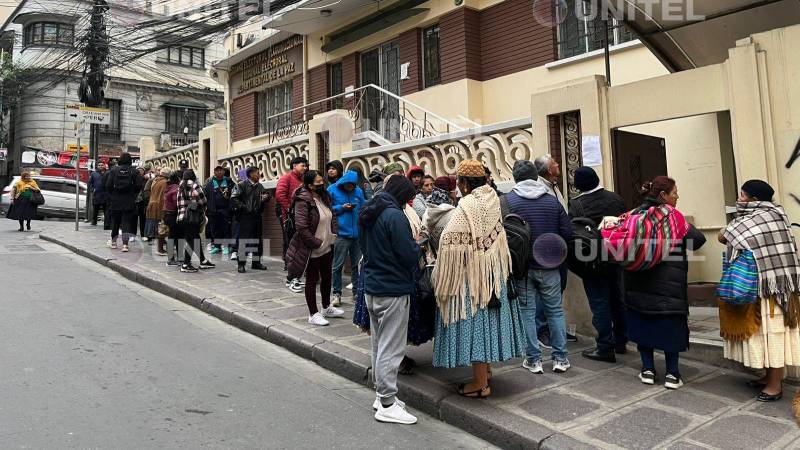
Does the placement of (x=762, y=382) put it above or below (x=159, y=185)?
below

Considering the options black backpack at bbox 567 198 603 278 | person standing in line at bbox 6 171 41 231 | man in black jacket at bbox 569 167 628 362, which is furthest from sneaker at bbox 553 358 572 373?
person standing in line at bbox 6 171 41 231

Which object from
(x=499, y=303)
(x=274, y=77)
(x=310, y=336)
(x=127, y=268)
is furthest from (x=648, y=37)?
(x=274, y=77)

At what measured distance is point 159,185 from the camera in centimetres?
1053

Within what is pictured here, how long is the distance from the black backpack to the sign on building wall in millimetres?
12628

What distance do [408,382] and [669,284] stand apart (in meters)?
2.21

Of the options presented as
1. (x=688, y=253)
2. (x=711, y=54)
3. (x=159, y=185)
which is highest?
(x=711, y=54)

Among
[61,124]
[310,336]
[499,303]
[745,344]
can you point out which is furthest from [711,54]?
[61,124]

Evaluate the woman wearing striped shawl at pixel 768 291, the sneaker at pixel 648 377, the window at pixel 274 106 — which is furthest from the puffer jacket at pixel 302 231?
the window at pixel 274 106

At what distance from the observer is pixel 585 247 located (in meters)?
4.63

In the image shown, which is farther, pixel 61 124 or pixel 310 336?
pixel 61 124

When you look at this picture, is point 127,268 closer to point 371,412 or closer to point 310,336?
point 310,336

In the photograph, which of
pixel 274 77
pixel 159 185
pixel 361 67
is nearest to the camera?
pixel 159 185

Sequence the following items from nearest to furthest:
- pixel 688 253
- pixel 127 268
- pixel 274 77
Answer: pixel 688 253, pixel 127 268, pixel 274 77

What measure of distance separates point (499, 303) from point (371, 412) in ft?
4.15
